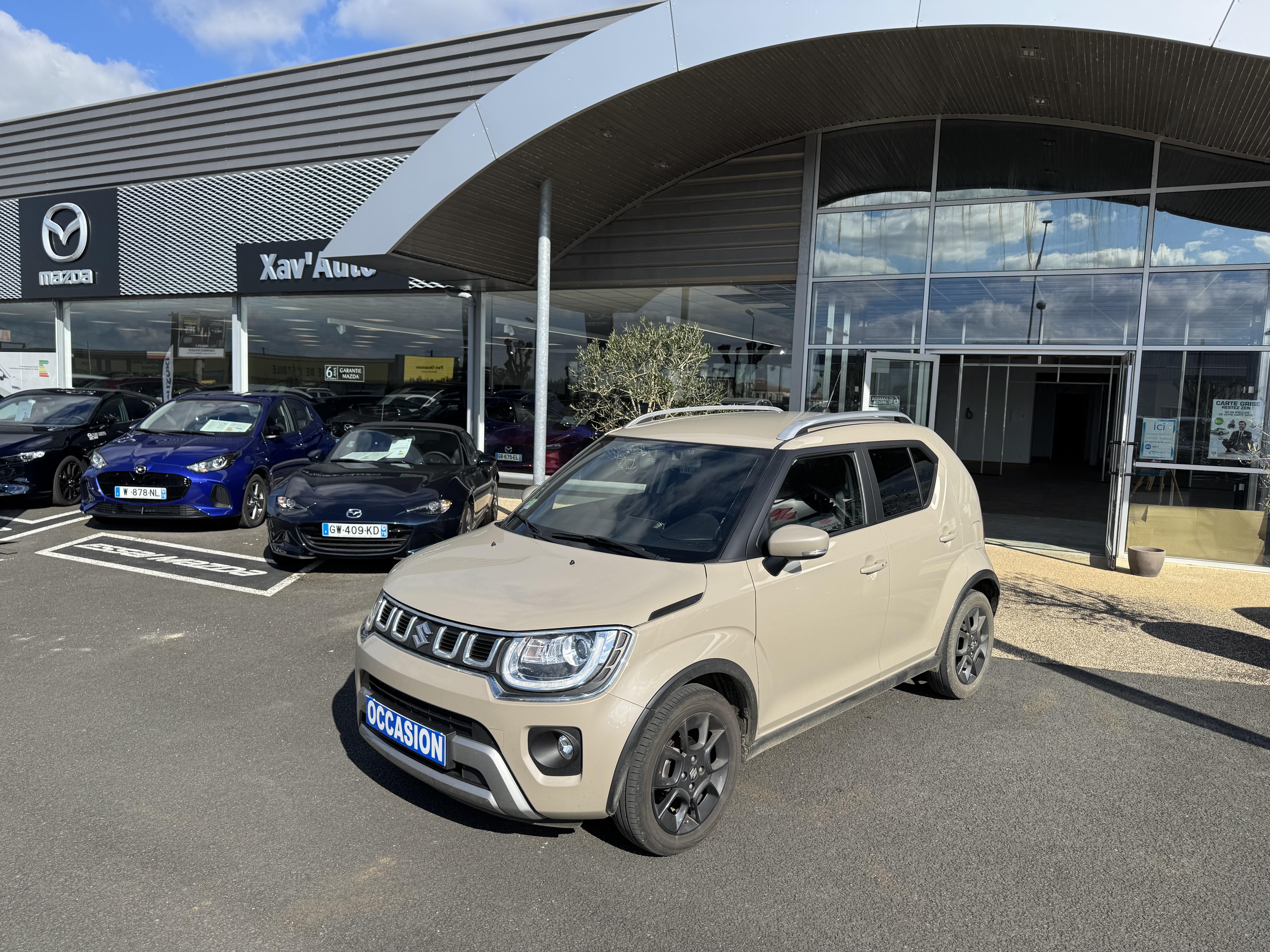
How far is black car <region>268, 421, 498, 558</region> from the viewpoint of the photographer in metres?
7.16

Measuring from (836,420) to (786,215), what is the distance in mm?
7898

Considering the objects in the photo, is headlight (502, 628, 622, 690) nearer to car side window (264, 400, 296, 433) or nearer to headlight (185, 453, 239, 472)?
headlight (185, 453, 239, 472)

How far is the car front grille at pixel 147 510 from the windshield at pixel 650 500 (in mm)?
6032

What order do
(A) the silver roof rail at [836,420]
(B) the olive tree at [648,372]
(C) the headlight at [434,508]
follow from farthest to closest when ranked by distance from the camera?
1. (B) the olive tree at [648,372]
2. (C) the headlight at [434,508]
3. (A) the silver roof rail at [836,420]

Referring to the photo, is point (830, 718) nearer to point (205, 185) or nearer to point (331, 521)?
point (331, 521)

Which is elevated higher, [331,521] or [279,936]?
[331,521]

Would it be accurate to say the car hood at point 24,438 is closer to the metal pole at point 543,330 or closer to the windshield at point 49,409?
the windshield at point 49,409

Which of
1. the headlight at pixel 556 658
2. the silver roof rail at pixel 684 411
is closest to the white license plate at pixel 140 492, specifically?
the silver roof rail at pixel 684 411

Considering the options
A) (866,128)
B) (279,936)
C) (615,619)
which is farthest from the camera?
(866,128)

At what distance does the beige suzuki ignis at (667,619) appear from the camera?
2982 mm

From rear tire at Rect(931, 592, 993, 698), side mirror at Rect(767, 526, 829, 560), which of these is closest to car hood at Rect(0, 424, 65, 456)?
side mirror at Rect(767, 526, 829, 560)

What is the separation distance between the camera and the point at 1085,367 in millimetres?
14836

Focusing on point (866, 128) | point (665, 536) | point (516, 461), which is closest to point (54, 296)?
point (516, 461)

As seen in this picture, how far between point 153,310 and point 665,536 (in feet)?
57.4
